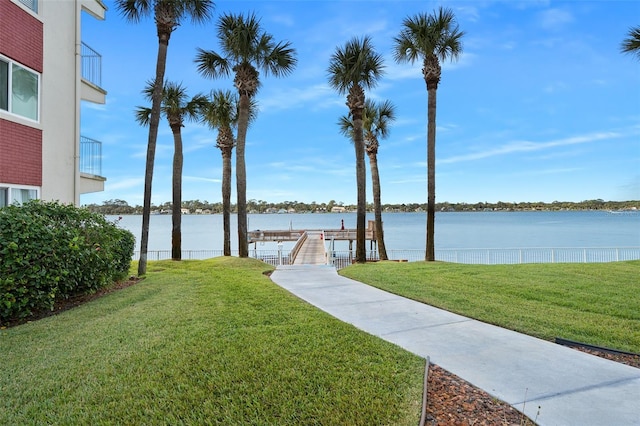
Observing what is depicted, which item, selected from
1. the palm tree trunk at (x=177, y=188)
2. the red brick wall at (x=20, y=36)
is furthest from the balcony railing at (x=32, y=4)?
the palm tree trunk at (x=177, y=188)

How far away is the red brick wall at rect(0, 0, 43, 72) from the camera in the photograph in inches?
333

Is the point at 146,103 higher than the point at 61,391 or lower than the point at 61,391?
higher

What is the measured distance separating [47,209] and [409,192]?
55285 millimetres

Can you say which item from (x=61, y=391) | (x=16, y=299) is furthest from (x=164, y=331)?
(x=16, y=299)

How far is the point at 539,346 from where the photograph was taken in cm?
445

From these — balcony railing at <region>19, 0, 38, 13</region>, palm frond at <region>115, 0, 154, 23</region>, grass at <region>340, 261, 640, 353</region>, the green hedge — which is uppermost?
palm frond at <region>115, 0, 154, 23</region>

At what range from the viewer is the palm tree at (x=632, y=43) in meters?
13.3

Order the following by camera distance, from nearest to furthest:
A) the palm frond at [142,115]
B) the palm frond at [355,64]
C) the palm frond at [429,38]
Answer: the palm frond at [429,38]
the palm frond at [355,64]
the palm frond at [142,115]

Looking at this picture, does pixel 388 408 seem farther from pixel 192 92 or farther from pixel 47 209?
pixel 192 92

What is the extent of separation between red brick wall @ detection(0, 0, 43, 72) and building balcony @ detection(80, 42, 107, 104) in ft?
7.38

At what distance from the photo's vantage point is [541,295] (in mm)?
7359

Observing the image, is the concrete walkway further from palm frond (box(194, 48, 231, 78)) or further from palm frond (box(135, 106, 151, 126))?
palm frond (box(135, 106, 151, 126))

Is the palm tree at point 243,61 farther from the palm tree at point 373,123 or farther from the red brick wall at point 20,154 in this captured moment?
the red brick wall at point 20,154

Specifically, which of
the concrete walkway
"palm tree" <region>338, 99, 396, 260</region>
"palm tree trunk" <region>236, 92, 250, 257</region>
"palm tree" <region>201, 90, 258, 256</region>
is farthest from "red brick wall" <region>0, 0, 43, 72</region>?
"palm tree" <region>338, 99, 396, 260</region>
